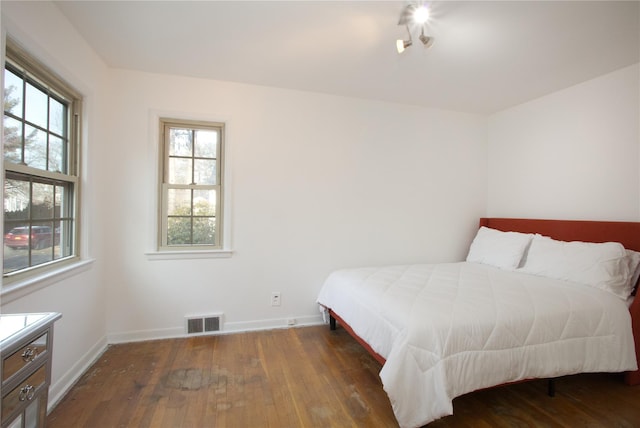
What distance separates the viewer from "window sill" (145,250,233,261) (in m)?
2.69

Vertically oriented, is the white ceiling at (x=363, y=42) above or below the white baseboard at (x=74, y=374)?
above

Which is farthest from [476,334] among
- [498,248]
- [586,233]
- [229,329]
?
[229,329]

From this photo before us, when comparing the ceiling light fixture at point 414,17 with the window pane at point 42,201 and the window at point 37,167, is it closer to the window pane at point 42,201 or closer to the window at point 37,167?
the window at point 37,167

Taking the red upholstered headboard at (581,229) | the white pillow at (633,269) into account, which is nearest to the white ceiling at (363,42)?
the red upholstered headboard at (581,229)

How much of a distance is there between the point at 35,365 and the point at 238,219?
1.94 m

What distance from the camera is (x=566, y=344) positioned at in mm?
1862

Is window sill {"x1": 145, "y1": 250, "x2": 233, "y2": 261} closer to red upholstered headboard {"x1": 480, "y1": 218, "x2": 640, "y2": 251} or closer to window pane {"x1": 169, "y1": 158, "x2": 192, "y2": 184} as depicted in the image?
window pane {"x1": 169, "y1": 158, "x2": 192, "y2": 184}

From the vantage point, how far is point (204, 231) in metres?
2.90

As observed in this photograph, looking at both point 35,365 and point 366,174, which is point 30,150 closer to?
point 35,365

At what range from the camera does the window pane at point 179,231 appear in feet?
9.21

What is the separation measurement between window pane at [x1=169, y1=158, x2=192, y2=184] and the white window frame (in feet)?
0.14

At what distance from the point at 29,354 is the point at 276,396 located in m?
1.37

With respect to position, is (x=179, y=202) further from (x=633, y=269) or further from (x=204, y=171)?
(x=633, y=269)

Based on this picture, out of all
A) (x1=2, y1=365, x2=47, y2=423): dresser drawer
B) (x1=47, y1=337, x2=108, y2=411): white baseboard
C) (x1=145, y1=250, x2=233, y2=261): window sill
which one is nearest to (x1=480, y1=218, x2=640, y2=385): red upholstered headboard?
(x1=145, y1=250, x2=233, y2=261): window sill
